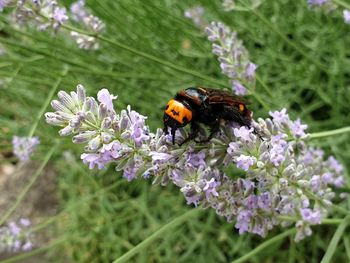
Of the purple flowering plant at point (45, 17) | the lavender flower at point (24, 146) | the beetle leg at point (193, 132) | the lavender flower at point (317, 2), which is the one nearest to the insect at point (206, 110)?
the beetle leg at point (193, 132)

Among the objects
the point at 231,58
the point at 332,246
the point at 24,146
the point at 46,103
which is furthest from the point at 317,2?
the point at 24,146

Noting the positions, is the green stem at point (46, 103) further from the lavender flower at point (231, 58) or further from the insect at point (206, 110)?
the insect at point (206, 110)

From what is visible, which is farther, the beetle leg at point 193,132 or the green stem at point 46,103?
the green stem at point 46,103

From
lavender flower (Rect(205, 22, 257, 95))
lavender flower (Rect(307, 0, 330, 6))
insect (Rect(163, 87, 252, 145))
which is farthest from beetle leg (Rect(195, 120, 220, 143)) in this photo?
lavender flower (Rect(307, 0, 330, 6))

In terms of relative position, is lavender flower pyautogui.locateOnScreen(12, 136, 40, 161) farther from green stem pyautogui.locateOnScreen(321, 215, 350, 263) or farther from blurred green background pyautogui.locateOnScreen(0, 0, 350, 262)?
green stem pyautogui.locateOnScreen(321, 215, 350, 263)

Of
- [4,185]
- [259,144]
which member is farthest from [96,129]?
[4,185]
